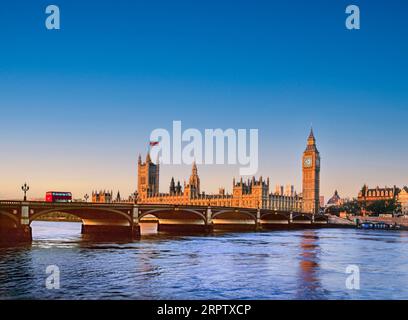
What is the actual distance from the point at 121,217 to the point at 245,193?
93.3 meters

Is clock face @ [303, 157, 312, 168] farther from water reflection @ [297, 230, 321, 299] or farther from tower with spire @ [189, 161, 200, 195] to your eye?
water reflection @ [297, 230, 321, 299]

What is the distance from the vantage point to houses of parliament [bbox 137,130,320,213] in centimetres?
15225

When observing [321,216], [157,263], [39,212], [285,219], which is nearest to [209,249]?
[157,263]

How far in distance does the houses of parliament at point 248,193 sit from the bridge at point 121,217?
115 feet

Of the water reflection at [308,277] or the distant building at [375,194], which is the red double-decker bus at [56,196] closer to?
the water reflection at [308,277]

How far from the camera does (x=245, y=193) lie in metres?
156

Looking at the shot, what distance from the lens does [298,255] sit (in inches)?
1734

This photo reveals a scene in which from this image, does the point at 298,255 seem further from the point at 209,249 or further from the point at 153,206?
the point at 153,206

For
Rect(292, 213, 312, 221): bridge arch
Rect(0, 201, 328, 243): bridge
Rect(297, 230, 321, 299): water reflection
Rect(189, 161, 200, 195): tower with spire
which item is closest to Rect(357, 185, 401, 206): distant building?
Rect(292, 213, 312, 221): bridge arch
